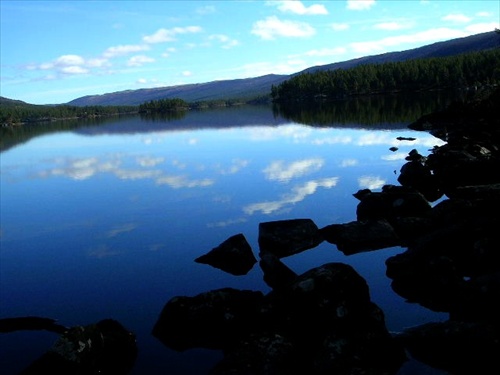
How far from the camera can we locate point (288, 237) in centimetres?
2247

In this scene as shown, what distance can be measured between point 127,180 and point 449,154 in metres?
31.3

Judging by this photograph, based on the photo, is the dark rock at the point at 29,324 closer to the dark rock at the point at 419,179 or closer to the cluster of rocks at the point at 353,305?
the cluster of rocks at the point at 353,305

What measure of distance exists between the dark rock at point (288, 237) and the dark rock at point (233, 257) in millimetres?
1364

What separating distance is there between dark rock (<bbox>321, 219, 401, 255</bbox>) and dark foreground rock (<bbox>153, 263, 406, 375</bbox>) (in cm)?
749

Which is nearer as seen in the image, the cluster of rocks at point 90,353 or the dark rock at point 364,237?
the cluster of rocks at point 90,353

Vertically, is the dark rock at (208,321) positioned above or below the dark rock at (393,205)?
below

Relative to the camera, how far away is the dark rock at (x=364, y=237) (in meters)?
21.7

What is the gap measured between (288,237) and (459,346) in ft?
37.2

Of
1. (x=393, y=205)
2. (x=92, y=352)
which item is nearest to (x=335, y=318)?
(x=92, y=352)

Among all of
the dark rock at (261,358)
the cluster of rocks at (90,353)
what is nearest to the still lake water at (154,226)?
the cluster of rocks at (90,353)

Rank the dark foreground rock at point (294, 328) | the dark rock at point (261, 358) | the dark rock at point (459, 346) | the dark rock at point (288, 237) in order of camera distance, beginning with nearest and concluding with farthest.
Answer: the dark rock at point (459, 346)
the dark rock at point (261, 358)
the dark foreground rock at point (294, 328)
the dark rock at point (288, 237)

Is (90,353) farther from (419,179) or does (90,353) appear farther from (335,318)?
(419,179)

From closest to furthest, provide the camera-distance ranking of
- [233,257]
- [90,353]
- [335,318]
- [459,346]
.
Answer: [459,346] < [90,353] < [335,318] < [233,257]

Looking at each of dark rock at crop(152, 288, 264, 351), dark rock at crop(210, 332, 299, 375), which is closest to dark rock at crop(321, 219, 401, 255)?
dark rock at crop(152, 288, 264, 351)
